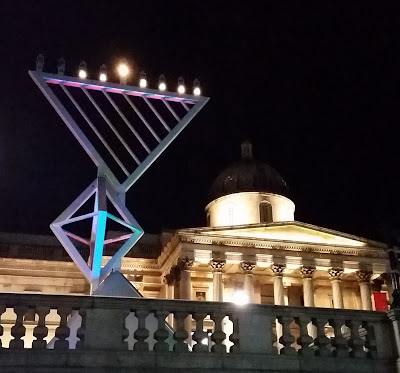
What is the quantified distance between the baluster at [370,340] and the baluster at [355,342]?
0.12m

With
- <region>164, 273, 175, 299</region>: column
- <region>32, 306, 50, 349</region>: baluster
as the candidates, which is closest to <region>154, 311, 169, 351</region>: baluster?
<region>32, 306, 50, 349</region>: baluster

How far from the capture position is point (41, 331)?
747 centimetres

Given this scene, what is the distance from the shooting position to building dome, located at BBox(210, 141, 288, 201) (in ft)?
138

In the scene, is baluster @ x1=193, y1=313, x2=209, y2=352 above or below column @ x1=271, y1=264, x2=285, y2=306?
below

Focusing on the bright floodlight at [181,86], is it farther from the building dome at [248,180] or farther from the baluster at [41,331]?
the building dome at [248,180]

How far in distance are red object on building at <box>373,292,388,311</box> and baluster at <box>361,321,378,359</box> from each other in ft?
92.3

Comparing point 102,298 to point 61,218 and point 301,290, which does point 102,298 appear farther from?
point 301,290

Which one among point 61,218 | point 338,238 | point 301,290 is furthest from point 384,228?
point 301,290

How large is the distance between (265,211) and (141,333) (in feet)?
111

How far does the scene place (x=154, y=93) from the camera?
13492 millimetres

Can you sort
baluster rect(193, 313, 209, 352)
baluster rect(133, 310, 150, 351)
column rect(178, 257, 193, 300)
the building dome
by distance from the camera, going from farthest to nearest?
the building dome < column rect(178, 257, 193, 300) < baluster rect(193, 313, 209, 352) < baluster rect(133, 310, 150, 351)

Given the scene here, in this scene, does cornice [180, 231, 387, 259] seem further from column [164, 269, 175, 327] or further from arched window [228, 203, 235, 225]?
arched window [228, 203, 235, 225]

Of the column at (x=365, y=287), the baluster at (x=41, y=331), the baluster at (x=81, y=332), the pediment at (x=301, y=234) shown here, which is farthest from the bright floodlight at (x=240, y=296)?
the baluster at (x=41, y=331)

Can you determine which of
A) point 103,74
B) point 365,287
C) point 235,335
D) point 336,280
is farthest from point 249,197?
point 235,335
